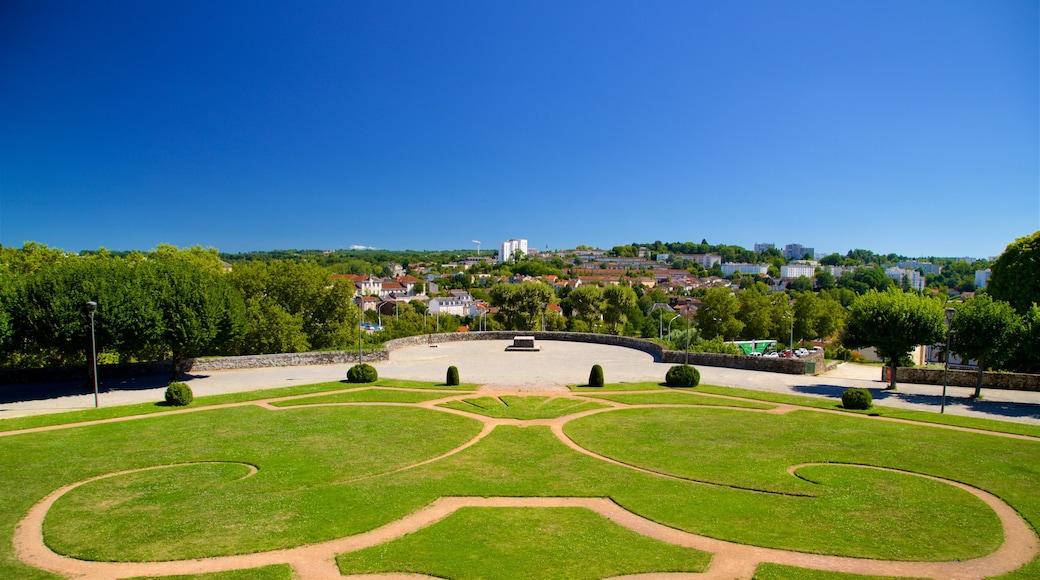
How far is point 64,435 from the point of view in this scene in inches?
931

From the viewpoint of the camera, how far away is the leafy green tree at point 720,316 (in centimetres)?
7525

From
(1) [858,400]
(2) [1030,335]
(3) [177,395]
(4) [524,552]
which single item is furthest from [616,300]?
(4) [524,552]

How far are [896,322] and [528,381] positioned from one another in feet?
73.4

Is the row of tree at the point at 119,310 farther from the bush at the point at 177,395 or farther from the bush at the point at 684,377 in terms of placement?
the bush at the point at 684,377

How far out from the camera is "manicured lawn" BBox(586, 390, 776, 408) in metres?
30.2

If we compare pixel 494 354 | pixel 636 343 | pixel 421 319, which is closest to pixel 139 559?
pixel 494 354

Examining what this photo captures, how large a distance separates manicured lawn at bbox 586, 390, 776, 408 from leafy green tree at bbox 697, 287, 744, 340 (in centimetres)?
4544

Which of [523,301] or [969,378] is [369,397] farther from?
[523,301]

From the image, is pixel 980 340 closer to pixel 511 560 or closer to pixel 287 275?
pixel 511 560

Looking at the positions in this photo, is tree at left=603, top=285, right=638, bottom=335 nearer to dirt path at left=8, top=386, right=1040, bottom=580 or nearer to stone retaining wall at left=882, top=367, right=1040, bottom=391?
stone retaining wall at left=882, top=367, right=1040, bottom=391

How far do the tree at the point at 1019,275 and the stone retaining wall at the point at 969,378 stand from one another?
7779 mm

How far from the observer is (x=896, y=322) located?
32.9m

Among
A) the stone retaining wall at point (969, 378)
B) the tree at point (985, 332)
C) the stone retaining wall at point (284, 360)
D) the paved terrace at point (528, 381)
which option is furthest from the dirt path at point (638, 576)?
the stone retaining wall at point (284, 360)

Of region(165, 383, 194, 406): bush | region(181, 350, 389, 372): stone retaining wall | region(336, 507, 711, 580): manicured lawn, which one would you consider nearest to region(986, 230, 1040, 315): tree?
region(336, 507, 711, 580): manicured lawn
